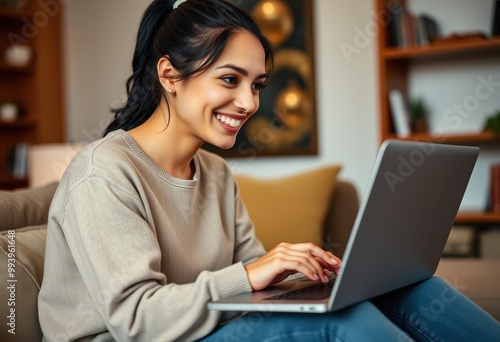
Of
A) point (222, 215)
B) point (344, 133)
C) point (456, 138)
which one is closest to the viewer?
point (222, 215)

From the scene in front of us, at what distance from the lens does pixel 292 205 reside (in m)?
2.48

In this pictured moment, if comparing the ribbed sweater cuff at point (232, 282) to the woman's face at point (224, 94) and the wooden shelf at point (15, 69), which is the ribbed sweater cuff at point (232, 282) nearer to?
the woman's face at point (224, 94)

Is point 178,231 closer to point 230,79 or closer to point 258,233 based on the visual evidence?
point 230,79

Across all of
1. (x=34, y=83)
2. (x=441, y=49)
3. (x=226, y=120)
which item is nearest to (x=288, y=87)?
(x=441, y=49)

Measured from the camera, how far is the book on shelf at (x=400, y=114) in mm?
3412

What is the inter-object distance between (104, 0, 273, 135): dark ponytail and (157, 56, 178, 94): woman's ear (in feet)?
0.05

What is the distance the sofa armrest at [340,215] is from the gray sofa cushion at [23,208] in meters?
1.02

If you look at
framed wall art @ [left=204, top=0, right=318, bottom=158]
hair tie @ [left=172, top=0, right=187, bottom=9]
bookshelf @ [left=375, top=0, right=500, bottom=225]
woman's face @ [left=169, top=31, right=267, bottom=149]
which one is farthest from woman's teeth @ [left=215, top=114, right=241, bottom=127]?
framed wall art @ [left=204, top=0, right=318, bottom=158]

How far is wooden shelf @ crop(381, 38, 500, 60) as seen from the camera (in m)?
3.19

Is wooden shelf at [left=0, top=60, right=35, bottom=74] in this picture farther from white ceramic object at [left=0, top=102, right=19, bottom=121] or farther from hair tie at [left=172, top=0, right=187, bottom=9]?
hair tie at [left=172, top=0, right=187, bottom=9]

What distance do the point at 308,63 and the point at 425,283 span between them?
2.60m

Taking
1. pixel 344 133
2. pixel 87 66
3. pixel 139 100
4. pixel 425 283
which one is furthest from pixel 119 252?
pixel 87 66

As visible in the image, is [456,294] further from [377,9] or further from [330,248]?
[377,9]

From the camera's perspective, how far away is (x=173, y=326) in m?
1.16
